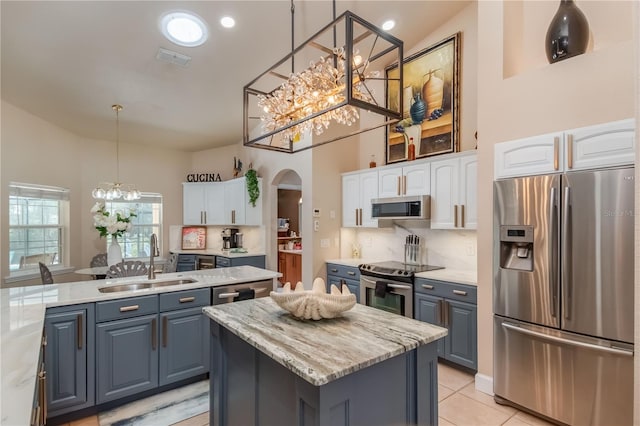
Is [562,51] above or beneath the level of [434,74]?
A: beneath

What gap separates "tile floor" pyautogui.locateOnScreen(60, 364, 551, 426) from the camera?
2.31 meters

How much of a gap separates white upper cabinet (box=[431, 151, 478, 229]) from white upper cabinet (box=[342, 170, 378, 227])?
86cm

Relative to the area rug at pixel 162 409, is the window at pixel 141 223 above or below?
above

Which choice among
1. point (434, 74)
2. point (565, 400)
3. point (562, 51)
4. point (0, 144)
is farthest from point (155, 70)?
point (565, 400)

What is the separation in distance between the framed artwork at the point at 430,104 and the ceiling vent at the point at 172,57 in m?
2.45

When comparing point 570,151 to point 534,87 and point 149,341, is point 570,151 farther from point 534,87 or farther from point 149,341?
point 149,341

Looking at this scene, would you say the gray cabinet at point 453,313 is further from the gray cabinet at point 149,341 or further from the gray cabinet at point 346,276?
the gray cabinet at point 149,341

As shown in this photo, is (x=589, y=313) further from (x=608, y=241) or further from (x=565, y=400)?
(x=565, y=400)

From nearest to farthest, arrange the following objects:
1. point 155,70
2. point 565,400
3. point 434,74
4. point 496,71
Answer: point 565,400 < point 496,71 < point 155,70 < point 434,74

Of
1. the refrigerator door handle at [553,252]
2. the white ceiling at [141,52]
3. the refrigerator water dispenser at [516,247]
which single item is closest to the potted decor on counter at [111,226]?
the white ceiling at [141,52]

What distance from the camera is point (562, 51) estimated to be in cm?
236

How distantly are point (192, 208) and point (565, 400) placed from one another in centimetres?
606

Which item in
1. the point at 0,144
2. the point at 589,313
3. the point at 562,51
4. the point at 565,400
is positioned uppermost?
the point at 562,51

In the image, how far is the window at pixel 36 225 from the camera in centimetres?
414
